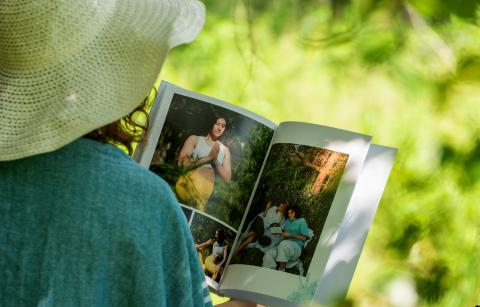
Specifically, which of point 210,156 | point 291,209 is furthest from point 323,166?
point 210,156

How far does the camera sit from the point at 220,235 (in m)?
1.43

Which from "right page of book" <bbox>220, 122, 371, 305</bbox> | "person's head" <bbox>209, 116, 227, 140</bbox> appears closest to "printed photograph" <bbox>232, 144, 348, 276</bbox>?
"right page of book" <bbox>220, 122, 371, 305</bbox>

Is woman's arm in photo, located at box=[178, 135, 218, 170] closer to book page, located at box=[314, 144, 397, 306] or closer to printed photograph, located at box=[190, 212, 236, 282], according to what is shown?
printed photograph, located at box=[190, 212, 236, 282]

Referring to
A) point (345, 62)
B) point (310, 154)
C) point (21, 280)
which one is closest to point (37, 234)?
point (21, 280)

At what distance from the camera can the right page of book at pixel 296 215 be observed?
1.36m

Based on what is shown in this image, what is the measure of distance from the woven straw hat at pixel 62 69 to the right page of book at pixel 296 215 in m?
0.45

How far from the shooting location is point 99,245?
3.37 feet

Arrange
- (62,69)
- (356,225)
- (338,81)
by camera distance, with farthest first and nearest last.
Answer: (338,81)
(356,225)
(62,69)

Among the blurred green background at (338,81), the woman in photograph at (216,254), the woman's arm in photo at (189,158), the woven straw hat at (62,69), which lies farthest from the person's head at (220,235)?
the woven straw hat at (62,69)

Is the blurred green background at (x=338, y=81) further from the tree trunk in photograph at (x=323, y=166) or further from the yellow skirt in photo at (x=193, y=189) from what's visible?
the yellow skirt in photo at (x=193, y=189)

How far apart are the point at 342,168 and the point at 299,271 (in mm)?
194

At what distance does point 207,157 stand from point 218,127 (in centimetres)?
6

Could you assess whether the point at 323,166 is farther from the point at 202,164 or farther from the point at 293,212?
the point at 202,164

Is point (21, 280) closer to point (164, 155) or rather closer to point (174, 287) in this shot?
point (174, 287)
